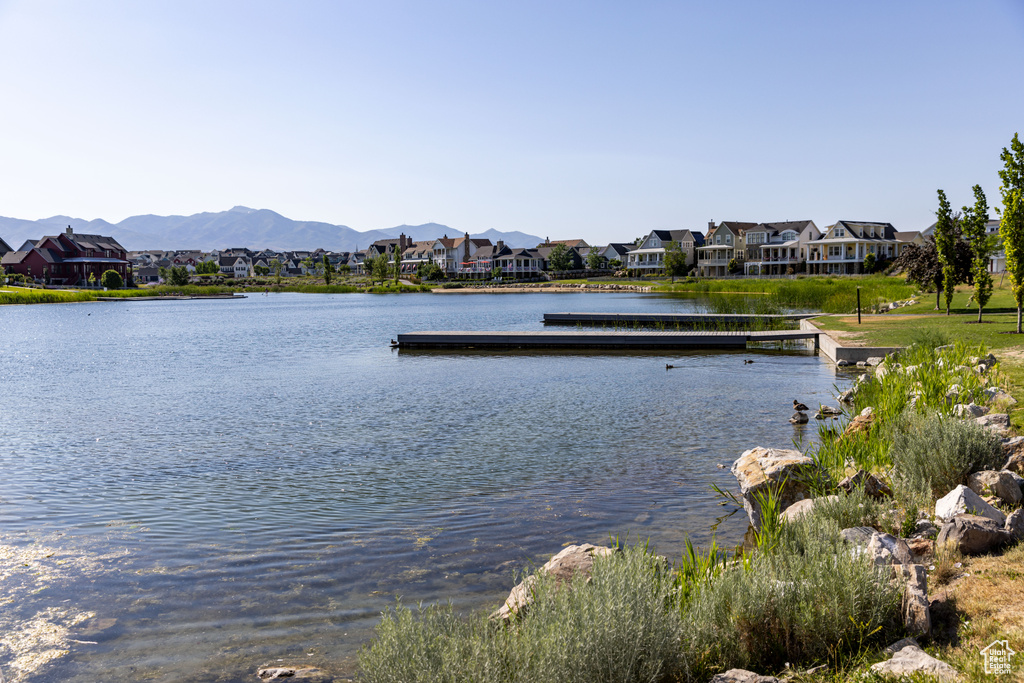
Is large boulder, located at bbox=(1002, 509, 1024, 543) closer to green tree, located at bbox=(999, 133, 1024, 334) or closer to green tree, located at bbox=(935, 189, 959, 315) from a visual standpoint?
green tree, located at bbox=(999, 133, 1024, 334)

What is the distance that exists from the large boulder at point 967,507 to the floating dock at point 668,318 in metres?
28.8

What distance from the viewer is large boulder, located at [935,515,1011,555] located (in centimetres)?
595

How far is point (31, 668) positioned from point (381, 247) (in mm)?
171258

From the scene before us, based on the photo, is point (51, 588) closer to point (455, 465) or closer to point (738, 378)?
point (455, 465)

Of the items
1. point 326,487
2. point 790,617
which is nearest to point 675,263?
point 326,487

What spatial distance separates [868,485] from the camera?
7.92m

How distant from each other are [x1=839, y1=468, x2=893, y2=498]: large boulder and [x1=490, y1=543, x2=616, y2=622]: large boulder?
3.55m

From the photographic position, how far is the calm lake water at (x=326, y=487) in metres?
6.83

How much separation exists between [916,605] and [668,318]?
33.6 meters

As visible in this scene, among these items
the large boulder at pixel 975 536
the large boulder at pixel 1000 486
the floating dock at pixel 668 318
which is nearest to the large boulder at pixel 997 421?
the large boulder at pixel 1000 486

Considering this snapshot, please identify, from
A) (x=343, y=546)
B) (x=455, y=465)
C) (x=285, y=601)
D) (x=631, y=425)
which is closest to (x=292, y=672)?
(x=285, y=601)

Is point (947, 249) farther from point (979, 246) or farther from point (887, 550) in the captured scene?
point (887, 550)

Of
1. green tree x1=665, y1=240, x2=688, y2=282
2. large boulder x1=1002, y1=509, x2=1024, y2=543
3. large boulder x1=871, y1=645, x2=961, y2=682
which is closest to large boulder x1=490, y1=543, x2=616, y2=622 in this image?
large boulder x1=871, y1=645, x2=961, y2=682

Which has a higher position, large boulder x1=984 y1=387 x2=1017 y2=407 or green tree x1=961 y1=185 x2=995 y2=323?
green tree x1=961 y1=185 x2=995 y2=323
